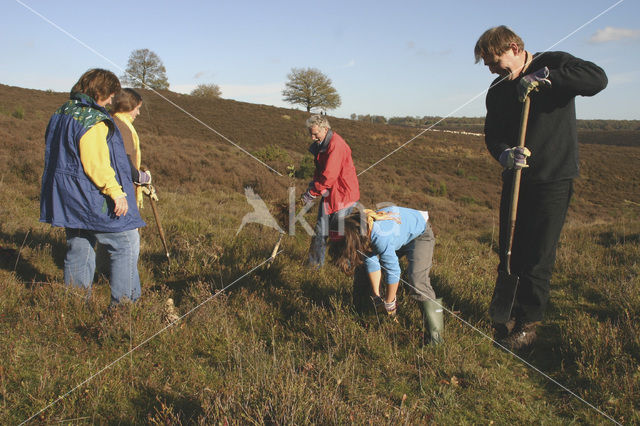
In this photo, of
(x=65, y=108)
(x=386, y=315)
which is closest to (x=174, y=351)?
(x=386, y=315)

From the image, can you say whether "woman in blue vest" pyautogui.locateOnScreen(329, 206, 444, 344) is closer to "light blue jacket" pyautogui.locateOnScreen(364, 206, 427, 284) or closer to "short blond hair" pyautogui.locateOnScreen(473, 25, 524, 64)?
"light blue jacket" pyautogui.locateOnScreen(364, 206, 427, 284)

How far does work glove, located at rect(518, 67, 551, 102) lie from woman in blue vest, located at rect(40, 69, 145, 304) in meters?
2.86

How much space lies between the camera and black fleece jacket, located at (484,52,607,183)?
2.58 metres

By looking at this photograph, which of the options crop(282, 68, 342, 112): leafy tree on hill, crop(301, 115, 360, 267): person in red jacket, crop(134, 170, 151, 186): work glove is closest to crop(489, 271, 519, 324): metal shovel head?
crop(301, 115, 360, 267): person in red jacket

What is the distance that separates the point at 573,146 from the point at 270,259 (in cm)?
303

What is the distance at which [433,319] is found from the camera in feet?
9.47

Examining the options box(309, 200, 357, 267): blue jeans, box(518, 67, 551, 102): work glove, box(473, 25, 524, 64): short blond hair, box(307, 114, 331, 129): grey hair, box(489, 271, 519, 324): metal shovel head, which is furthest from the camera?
box(309, 200, 357, 267): blue jeans

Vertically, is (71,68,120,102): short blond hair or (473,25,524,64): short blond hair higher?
(473,25,524,64): short blond hair

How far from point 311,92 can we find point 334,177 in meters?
45.9

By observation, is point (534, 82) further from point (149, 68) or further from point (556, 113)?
point (149, 68)

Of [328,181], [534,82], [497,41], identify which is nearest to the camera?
[534,82]

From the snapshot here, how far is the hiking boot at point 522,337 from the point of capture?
3.00 metres

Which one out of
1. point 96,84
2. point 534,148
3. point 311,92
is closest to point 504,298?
point 534,148

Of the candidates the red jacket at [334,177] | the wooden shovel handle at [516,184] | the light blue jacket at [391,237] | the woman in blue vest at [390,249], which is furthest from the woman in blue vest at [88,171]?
the wooden shovel handle at [516,184]
